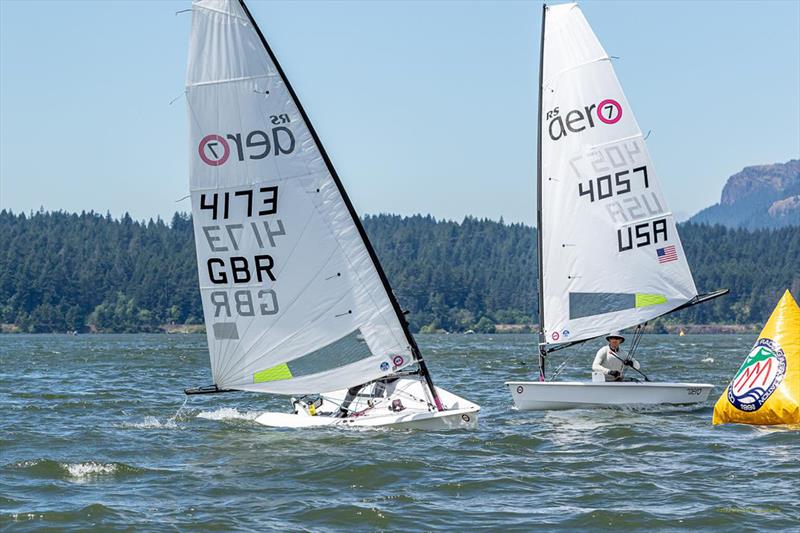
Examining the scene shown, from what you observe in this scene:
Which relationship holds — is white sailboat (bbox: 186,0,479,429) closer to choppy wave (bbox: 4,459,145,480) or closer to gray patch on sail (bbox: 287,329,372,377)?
gray patch on sail (bbox: 287,329,372,377)

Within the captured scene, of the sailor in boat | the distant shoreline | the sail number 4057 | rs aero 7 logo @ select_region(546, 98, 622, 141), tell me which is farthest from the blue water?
the distant shoreline

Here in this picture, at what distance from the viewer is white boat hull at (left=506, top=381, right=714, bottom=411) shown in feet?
79.8

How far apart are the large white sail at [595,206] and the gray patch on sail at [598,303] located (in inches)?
0.9

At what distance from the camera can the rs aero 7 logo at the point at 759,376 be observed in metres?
20.5

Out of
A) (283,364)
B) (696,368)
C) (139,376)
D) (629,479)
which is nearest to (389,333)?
(283,364)

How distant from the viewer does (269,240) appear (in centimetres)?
2064

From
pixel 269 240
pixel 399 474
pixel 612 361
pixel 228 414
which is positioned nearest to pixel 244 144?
pixel 269 240

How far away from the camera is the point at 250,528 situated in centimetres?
1390

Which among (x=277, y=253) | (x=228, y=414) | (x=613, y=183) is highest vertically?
(x=613, y=183)

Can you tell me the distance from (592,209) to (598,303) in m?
2.05

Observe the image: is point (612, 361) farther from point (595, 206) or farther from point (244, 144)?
point (244, 144)

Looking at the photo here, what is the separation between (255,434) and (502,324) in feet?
540

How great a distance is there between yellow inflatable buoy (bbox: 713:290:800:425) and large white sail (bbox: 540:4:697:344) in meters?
4.84

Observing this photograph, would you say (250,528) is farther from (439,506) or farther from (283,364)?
(283,364)
